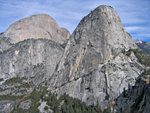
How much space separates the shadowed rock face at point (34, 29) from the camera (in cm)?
11462

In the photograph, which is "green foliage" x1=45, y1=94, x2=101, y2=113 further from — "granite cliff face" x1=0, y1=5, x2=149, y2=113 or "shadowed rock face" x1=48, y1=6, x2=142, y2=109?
"shadowed rock face" x1=48, y1=6, x2=142, y2=109

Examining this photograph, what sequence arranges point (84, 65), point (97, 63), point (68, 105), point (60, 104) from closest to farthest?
point (68, 105) → point (60, 104) → point (97, 63) → point (84, 65)

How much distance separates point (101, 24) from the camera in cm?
7319

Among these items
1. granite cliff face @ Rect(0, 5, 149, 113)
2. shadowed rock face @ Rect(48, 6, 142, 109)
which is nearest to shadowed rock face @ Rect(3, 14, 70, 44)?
granite cliff face @ Rect(0, 5, 149, 113)

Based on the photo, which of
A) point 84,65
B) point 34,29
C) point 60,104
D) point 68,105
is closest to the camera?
point 68,105

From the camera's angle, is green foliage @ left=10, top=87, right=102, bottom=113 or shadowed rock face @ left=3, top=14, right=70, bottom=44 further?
shadowed rock face @ left=3, top=14, right=70, bottom=44

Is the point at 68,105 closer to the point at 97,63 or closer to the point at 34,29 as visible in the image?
the point at 97,63

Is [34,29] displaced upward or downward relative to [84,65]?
upward

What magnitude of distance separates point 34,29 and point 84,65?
57.5 m

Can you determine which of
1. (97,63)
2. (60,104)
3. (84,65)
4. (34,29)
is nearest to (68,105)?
(60,104)

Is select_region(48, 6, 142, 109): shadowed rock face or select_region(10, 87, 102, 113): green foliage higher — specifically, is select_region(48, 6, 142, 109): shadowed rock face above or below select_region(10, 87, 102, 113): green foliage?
above

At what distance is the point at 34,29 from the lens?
117000 mm

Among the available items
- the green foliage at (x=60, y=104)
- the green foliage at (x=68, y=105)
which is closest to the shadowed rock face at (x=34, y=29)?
the green foliage at (x=60, y=104)

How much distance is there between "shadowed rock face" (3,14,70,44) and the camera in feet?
376
